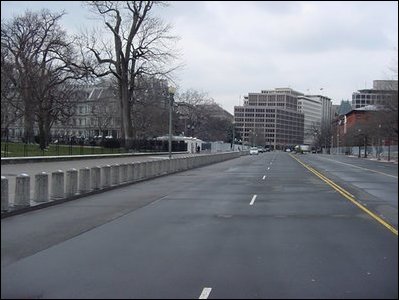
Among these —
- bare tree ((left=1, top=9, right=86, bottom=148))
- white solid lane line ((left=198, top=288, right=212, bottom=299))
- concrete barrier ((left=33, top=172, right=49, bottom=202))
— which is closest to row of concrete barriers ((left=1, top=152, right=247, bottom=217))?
concrete barrier ((left=33, top=172, right=49, bottom=202))

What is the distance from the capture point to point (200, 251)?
8.28 metres

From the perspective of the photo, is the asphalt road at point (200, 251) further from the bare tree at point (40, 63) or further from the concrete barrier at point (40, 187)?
the bare tree at point (40, 63)

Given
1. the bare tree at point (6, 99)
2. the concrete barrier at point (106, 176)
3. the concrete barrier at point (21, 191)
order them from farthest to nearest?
the concrete barrier at point (106, 176)
the concrete barrier at point (21, 191)
the bare tree at point (6, 99)

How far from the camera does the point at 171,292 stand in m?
6.00

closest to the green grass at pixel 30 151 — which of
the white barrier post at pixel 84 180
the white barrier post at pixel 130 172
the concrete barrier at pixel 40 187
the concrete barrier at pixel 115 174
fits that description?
the white barrier post at pixel 130 172

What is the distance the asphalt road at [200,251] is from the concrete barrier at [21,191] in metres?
0.50

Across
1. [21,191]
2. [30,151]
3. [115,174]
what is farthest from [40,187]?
[30,151]

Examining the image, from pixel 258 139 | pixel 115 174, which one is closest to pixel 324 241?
pixel 115 174

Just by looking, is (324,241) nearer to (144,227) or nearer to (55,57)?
(144,227)

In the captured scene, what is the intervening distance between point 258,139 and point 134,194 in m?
145

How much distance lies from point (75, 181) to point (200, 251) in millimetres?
9195

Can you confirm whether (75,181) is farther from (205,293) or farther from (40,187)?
(205,293)

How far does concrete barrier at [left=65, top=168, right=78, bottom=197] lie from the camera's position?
16141 millimetres

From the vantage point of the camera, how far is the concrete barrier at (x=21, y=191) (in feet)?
41.5
